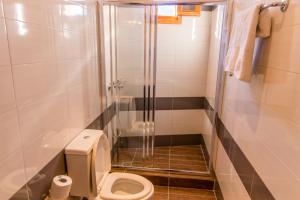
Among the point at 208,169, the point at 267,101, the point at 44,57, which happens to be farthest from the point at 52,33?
the point at 208,169

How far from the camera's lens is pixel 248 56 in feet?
3.44

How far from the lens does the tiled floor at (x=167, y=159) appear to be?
2492 mm

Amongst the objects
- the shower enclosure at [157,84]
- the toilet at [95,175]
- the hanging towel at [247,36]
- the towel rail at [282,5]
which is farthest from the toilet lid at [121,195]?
the towel rail at [282,5]

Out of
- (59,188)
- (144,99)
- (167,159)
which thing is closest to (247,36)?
(59,188)

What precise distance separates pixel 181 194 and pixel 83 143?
4.35ft

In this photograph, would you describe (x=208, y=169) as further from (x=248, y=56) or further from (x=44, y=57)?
(x=44, y=57)

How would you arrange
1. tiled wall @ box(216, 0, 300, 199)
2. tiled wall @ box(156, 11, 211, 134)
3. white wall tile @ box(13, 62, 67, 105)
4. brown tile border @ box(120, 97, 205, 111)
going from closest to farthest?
tiled wall @ box(216, 0, 300, 199) < white wall tile @ box(13, 62, 67, 105) < tiled wall @ box(156, 11, 211, 134) < brown tile border @ box(120, 97, 205, 111)

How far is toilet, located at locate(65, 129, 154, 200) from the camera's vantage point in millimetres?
1347

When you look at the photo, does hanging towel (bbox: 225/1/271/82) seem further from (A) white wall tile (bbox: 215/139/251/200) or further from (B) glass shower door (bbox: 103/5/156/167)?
(B) glass shower door (bbox: 103/5/156/167)

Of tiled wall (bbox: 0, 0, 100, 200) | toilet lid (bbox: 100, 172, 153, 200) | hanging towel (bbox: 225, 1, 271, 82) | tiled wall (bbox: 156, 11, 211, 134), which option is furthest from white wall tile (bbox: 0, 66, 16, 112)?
tiled wall (bbox: 156, 11, 211, 134)

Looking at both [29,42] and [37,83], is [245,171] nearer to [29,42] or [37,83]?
[37,83]

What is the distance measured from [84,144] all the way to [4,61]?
0.74m

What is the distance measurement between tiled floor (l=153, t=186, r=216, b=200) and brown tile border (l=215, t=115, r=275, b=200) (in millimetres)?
683

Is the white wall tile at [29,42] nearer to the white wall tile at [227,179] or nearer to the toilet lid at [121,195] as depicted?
the toilet lid at [121,195]
